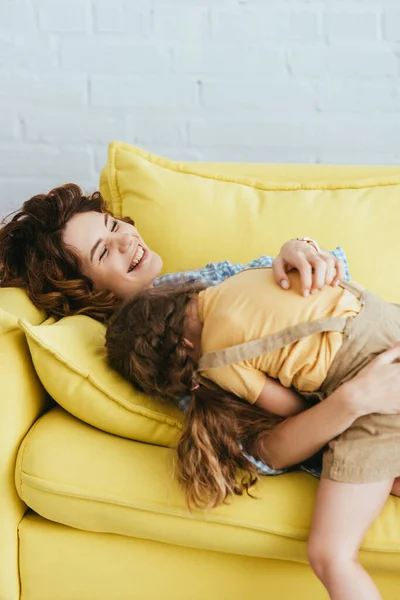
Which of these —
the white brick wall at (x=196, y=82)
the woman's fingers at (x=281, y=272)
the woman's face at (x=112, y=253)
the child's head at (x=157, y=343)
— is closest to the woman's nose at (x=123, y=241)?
the woman's face at (x=112, y=253)

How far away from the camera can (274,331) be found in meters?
1.18

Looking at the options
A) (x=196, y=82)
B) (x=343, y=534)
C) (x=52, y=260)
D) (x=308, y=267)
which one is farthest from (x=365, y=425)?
(x=196, y=82)

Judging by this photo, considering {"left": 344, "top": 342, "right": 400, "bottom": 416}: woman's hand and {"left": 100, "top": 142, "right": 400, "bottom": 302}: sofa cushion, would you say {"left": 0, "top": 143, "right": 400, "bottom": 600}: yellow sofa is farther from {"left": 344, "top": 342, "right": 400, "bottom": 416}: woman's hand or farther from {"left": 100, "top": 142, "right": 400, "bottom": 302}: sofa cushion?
{"left": 100, "top": 142, "right": 400, "bottom": 302}: sofa cushion

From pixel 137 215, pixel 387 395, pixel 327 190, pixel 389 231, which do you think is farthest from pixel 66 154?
pixel 387 395

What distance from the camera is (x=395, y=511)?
118 cm

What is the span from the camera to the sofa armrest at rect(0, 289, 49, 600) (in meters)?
1.26

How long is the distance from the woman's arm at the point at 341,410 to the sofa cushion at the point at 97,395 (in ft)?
0.66

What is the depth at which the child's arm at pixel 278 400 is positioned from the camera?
1.20 metres

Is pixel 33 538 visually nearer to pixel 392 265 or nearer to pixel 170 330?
pixel 170 330

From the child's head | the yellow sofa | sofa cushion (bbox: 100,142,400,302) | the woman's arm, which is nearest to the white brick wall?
sofa cushion (bbox: 100,142,400,302)

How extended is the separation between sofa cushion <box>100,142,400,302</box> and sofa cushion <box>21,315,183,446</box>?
0.41m

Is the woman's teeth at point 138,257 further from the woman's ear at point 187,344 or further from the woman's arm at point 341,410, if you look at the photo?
the woman's arm at point 341,410

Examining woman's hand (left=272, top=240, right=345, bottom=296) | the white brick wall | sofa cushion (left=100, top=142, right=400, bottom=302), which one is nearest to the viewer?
woman's hand (left=272, top=240, right=345, bottom=296)

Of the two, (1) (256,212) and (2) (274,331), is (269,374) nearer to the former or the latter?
(2) (274,331)
